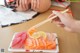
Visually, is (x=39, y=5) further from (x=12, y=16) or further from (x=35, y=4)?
(x=12, y=16)

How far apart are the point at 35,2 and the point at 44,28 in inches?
7.3

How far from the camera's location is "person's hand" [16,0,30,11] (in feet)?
2.92

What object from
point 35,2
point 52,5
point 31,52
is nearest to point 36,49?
point 31,52

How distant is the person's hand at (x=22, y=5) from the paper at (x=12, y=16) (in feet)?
0.09

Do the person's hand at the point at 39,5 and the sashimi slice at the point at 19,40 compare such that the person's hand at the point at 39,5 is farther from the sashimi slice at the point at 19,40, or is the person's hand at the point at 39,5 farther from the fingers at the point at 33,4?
the sashimi slice at the point at 19,40

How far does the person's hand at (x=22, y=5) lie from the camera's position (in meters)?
0.89

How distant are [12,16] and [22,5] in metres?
0.09

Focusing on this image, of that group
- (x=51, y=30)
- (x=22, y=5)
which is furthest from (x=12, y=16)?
(x=51, y=30)

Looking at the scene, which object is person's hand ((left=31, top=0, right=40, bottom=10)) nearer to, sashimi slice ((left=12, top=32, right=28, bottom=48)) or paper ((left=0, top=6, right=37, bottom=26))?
paper ((left=0, top=6, right=37, bottom=26))

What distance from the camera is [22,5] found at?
2.94 ft

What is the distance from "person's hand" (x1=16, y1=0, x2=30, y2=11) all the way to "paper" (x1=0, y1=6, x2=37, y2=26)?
27mm

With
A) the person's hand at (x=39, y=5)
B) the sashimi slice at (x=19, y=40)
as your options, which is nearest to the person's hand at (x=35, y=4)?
the person's hand at (x=39, y=5)

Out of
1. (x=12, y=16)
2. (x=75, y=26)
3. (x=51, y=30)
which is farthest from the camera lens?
(x=12, y=16)

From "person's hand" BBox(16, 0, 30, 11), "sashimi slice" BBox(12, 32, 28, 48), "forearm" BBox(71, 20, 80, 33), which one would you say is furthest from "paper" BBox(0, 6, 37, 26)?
"forearm" BBox(71, 20, 80, 33)
